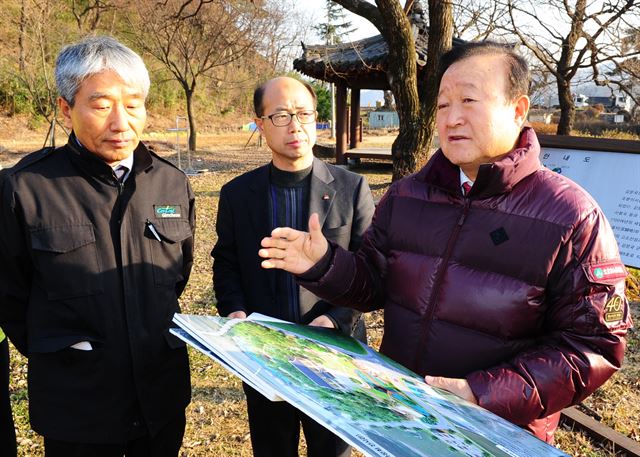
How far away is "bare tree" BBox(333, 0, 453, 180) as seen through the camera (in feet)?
19.1

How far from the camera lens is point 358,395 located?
1020mm

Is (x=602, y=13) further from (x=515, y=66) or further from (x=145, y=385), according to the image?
(x=145, y=385)

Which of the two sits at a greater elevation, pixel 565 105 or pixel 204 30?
pixel 204 30

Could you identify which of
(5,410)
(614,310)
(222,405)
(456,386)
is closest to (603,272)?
(614,310)

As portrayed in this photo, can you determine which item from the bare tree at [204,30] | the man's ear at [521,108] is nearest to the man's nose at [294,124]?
the man's ear at [521,108]

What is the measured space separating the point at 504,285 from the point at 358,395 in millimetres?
570

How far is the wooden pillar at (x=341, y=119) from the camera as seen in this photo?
13664 millimetres

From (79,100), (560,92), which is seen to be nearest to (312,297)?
(79,100)

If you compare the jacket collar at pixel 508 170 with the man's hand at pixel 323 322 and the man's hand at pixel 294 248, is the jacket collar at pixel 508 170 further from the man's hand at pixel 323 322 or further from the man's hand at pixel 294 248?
the man's hand at pixel 323 322

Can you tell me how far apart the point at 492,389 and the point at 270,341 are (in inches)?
22.2

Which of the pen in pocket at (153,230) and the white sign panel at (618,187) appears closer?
the pen in pocket at (153,230)

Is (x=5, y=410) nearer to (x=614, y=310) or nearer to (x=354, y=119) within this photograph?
(x=614, y=310)

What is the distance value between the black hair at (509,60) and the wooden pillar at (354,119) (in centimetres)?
1281

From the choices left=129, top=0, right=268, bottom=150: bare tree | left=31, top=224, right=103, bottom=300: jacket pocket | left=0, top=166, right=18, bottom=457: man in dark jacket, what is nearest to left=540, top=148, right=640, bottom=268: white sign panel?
left=31, top=224, right=103, bottom=300: jacket pocket
